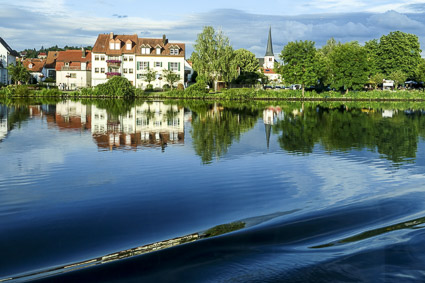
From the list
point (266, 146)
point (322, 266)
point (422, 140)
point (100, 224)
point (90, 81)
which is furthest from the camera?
point (90, 81)

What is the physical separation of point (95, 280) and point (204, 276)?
1875 mm

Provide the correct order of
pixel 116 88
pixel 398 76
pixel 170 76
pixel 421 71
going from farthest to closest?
pixel 421 71
pixel 398 76
pixel 170 76
pixel 116 88

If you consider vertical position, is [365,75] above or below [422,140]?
above

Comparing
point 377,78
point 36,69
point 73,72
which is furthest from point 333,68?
point 36,69

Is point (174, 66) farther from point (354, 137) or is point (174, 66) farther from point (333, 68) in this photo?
point (354, 137)

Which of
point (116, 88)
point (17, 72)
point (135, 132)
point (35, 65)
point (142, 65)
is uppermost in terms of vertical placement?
point (35, 65)

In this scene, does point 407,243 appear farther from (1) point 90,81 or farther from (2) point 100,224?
(1) point 90,81

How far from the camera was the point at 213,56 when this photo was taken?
84875 millimetres

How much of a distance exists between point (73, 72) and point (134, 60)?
15.8 metres

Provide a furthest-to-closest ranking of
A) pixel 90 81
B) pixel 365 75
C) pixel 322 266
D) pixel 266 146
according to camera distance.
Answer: pixel 90 81, pixel 365 75, pixel 266 146, pixel 322 266

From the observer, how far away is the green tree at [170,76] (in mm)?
87688

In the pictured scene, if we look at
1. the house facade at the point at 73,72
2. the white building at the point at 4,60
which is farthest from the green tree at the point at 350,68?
the white building at the point at 4,60

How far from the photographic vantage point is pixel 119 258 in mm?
8898

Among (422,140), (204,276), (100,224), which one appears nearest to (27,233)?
(100,224)
